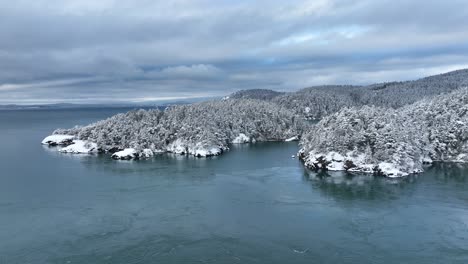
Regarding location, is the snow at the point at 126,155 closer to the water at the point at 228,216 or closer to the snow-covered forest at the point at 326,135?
the snow-covered forest at the point at 326,135

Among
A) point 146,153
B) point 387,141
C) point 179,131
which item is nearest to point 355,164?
point 387,141

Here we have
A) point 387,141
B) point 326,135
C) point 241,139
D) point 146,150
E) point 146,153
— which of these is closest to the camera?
point 387,141

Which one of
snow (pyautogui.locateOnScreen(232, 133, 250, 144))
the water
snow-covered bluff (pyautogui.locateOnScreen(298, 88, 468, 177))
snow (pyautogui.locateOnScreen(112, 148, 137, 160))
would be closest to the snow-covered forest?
snow-covered bluff (pyautogui.locateOnScreen(298, 88, 468, 177))

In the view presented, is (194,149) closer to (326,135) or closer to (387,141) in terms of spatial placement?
Result: (326,135)

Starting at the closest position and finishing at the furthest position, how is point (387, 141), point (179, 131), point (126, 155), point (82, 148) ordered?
1. point (387, 141)
2. point (126, 155)
3. point (82, 148)
4. point (179, 131)

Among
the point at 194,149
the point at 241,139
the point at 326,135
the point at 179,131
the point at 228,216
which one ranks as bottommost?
the point at 228,216

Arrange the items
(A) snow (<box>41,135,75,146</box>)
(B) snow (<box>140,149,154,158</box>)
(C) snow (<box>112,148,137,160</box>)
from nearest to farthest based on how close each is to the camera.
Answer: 1. (C) snow (<box>112,148,137,160</box>)
2. (B) snow (<box>140,149,154,158</box>)
3. (A) snow (<box>41,135,75,146</box>)

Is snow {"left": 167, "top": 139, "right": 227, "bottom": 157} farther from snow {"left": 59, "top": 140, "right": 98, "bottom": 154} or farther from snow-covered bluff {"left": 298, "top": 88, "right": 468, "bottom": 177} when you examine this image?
snow-covered bluff {"left": 298, "top": 88, "right": 468, "bottom": 177}
